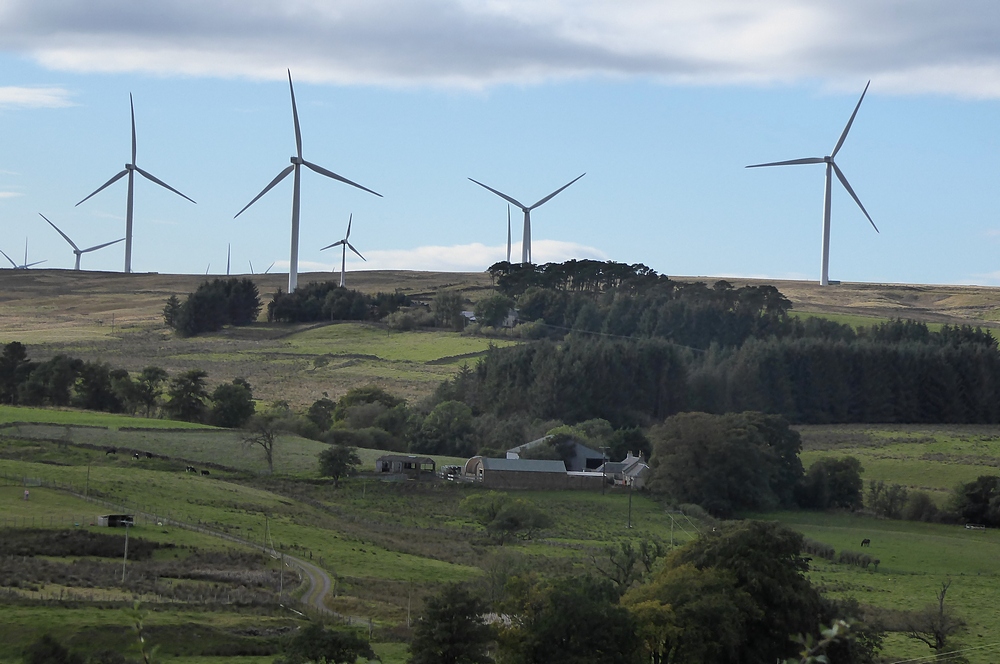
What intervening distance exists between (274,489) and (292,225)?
6775 cm

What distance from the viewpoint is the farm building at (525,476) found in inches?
2911

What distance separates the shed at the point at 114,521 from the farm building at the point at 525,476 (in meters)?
26.6

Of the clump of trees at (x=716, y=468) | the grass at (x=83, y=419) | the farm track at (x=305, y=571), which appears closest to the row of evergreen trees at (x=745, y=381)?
the grass at (x=83, y=419)

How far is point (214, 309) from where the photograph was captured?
149 meters

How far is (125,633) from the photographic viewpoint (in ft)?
107

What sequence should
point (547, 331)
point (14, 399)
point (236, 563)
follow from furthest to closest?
point (547, 331), point (14, 399), point (236, 563)

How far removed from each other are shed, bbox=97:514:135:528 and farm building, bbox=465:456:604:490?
26639 mm

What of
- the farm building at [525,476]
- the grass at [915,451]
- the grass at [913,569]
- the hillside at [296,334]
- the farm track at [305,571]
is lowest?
the grass at [913,569]

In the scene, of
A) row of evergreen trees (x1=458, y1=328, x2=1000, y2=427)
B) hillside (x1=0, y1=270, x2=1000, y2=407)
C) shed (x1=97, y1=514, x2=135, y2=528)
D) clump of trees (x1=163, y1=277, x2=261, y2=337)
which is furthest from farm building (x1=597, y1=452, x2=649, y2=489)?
clump of trees (x1=163, y1=277, x2=261, y2=337)

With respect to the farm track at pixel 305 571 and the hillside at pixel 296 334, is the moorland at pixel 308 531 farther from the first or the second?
the hillside at pixel 296 334

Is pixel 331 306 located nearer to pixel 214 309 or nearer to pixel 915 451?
pixel 214 309

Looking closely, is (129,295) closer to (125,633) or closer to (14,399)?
(14,399)

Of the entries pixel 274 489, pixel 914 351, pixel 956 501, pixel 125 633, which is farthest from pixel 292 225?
pixel 125 633

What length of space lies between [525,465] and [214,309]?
80647 millimetres
